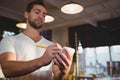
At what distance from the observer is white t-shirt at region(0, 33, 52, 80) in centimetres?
113

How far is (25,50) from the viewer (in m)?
1.22

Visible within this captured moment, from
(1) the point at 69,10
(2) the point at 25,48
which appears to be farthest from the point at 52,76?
(1) the point at 69,10

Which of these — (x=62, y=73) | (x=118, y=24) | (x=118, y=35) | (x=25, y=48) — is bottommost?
(x=62, y=73)

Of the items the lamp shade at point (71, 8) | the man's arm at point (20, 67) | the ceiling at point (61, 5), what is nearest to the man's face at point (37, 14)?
the man's arm at point (20, 67)

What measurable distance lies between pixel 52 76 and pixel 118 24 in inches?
221

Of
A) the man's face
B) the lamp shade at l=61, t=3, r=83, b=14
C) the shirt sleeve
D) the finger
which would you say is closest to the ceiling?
the lamp shade at l=61, t=3, r=83, b=14

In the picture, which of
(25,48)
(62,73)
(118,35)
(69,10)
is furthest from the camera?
(118,35)

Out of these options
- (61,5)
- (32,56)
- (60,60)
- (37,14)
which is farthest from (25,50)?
(61,5)

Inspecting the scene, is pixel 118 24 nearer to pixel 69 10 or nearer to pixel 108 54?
pixel 108 54

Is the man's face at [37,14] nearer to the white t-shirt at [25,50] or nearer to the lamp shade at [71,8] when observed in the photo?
the white t-shirt at [25,50]

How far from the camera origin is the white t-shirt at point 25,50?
1126mm

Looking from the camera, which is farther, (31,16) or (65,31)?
(65,31)

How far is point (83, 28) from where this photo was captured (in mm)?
7219

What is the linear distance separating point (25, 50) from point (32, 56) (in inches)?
2.8
